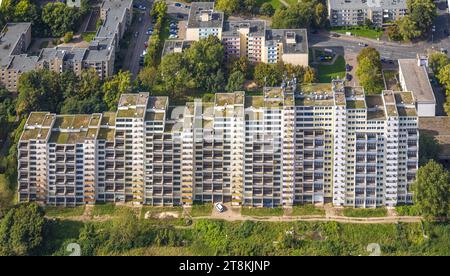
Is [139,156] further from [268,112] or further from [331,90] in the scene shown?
[331,90]

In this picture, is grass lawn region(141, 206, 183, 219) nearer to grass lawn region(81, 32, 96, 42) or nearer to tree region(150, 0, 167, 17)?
grass lawn region(81, 32, 96, 42)

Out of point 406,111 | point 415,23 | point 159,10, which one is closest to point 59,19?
point 159,10

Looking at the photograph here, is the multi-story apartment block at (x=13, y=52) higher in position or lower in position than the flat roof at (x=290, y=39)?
lower

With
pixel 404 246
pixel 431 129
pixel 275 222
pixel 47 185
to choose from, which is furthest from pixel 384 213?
pixel 47 185

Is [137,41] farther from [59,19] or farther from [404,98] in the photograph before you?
[404,98]

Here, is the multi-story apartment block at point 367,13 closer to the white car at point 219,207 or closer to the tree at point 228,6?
the tree at point 228,6

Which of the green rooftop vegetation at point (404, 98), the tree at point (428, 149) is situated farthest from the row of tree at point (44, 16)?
the tree at point (428, 149)
